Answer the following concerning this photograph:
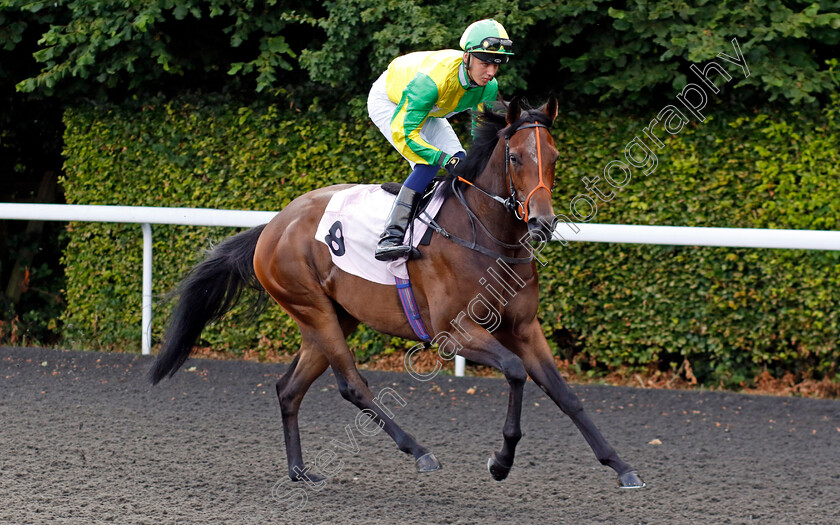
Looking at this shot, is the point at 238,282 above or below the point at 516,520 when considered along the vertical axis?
above

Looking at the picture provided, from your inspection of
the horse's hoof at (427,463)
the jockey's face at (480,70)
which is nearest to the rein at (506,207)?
the jockey's face at (480,70)

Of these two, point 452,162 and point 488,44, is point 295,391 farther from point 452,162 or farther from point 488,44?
point 488,44

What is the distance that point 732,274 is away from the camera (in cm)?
613

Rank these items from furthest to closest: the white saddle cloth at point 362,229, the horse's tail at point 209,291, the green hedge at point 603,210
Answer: the green hedge at point 603,210
the horse's tail at point 209,291
the white saddle cloth at point 362,229

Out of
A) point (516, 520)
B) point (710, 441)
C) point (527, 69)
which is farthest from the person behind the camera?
point (527, 69)

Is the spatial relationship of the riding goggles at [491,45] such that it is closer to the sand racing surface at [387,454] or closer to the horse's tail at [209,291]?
the horse's tail at [209,291]

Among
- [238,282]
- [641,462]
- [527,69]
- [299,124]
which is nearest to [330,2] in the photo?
[299,124]

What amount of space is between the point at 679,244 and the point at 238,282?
9.04 ft

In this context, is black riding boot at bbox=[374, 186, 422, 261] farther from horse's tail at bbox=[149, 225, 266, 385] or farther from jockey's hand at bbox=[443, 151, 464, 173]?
horse's tail at bbox=[149, 225, 266, 385]

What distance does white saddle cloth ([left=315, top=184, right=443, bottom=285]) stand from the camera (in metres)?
4.23

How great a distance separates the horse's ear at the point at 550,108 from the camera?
150 inches

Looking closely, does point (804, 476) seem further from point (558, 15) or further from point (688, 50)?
point (558, 15)

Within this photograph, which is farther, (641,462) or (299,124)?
(299,124)

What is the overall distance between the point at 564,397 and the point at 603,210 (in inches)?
107
